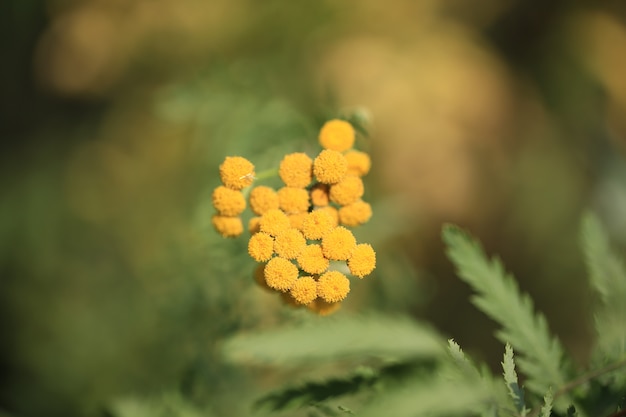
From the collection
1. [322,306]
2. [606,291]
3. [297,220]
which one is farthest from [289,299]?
[606,291]

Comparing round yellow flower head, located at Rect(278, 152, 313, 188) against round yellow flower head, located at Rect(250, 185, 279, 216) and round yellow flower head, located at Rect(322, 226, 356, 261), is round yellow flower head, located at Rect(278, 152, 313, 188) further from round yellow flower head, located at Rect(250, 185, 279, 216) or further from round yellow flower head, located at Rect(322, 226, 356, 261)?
round yellow flower head, located at Rect(322, 226, 356, 261)

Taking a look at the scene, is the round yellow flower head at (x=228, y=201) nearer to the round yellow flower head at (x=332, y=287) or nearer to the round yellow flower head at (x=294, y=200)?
the round yellow flower head at (x=294, y=200)

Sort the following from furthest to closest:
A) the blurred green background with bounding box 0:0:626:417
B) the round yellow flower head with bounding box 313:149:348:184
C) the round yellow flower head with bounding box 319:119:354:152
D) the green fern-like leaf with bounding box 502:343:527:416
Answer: the blurred green background with bounding box 0:0:626:417 → the round yellow flower head with bounding box 319:119:354:152 → the round yellow flower head with bounding box 313:149:348:184 → the green fern-like leaf with bounding box 502:343:527:416

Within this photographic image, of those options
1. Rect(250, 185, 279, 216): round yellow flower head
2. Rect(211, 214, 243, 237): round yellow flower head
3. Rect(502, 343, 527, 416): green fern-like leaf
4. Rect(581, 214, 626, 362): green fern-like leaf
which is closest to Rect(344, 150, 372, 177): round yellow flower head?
Rect(250, 185, 279, 216): round yellow flower head

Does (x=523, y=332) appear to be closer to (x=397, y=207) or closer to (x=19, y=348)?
(x=397, y=207)

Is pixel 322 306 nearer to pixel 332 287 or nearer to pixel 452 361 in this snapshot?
pixel 332 287

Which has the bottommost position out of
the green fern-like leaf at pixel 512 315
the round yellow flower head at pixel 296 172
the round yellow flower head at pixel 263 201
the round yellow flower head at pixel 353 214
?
the green fern-like leaf at pixel 512 315

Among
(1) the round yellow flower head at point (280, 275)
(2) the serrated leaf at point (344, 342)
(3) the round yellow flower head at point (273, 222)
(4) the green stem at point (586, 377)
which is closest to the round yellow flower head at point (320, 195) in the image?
(3) the round yellow flower head at point (273, 222)
